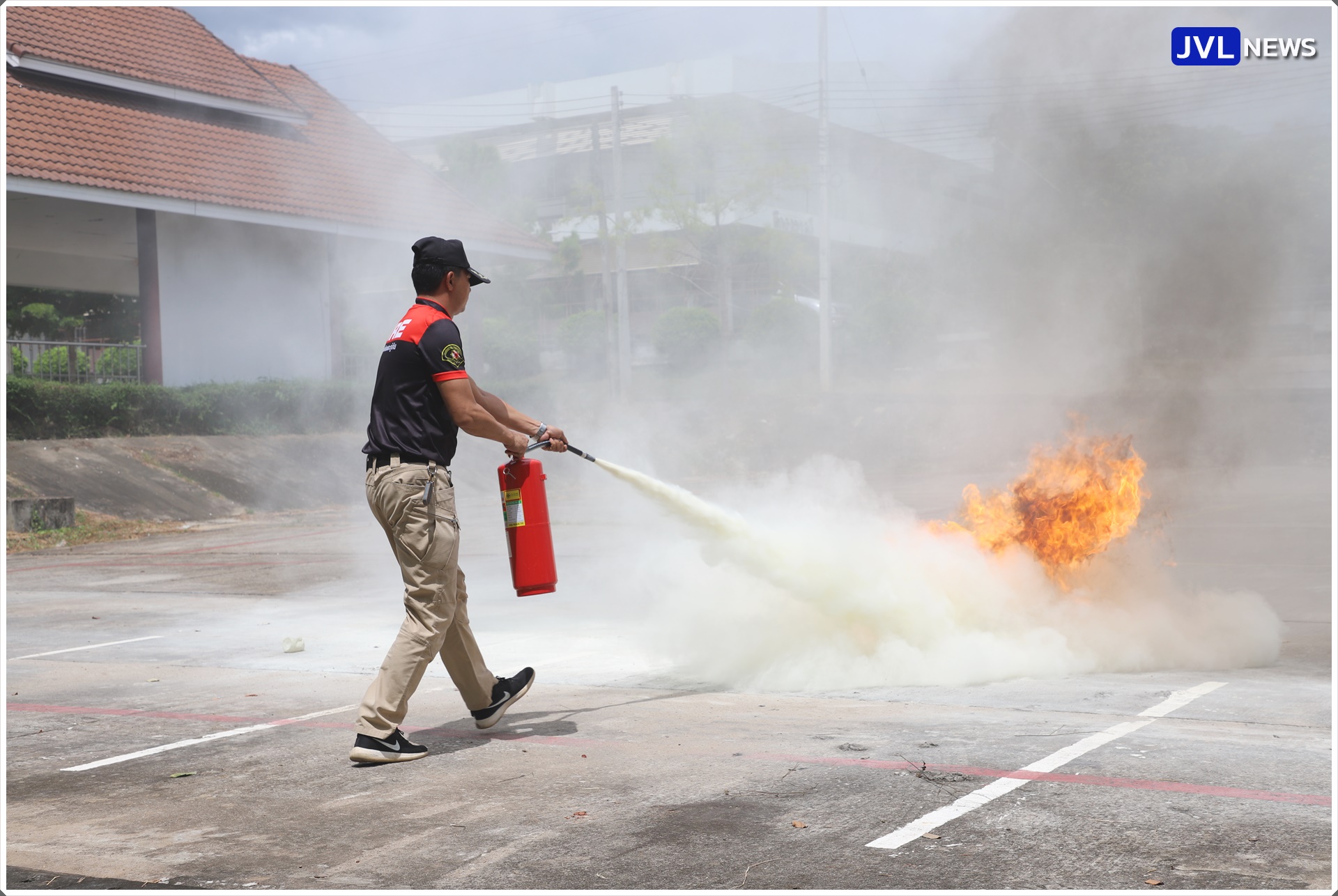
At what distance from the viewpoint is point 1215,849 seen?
9.59 feet

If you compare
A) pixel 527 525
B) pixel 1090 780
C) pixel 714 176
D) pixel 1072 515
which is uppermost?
pixel 714 176

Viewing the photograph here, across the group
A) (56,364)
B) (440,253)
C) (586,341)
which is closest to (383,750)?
(440,253)

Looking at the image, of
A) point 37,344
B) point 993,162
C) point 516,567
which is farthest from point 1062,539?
point 37,344

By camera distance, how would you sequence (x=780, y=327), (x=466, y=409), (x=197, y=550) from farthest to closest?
(x=780, y=327)
(x=197, y=550)
(x=466, y=409)

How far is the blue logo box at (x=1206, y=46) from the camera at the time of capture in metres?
6.33

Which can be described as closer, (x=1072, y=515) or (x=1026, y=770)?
(x=1026, y=770)

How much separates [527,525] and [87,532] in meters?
10.5

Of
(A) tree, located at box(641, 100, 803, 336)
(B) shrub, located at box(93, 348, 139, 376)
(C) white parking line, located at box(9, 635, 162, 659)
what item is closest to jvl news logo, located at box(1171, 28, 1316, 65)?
(A) tree, located at box(641, 100, 803, 336)

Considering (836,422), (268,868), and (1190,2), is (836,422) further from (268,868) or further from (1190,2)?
(268,868)

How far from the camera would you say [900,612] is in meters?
5.25

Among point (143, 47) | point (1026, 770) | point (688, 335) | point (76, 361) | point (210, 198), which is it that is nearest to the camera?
point (1026, 770)

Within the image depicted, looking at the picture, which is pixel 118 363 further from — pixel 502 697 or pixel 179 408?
pixel 502 697

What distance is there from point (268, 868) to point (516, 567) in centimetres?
158

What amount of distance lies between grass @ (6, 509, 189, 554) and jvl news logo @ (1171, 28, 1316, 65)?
11195 millimetres
